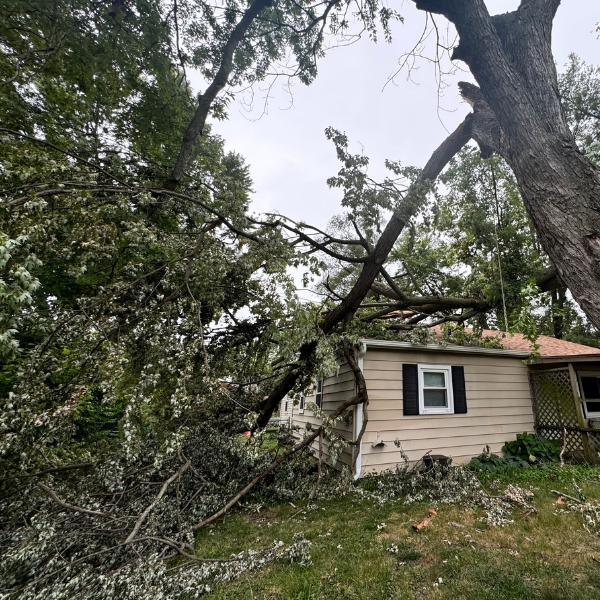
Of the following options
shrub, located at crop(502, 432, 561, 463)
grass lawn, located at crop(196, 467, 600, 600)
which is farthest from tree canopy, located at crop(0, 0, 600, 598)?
Result: shrub, located at crop(502, 432, 561, 463)

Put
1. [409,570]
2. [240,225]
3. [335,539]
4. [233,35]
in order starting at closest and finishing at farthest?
[409,570], [335,539], [240,225], [233,35]

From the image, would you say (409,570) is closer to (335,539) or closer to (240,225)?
(335,539)

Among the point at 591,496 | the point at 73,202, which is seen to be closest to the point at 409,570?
the point at 591,496

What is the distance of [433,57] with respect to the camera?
427 cm

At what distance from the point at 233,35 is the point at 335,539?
7.23 metres

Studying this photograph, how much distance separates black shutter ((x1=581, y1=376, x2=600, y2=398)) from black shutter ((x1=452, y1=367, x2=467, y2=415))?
378cm

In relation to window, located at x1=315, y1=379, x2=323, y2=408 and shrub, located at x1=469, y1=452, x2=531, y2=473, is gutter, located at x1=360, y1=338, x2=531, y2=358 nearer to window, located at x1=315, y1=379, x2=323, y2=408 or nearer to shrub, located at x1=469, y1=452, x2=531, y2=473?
shrub, located at x1=469, y1=452, x2=531, y2=473

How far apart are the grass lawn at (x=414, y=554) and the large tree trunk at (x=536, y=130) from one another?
7.58ft

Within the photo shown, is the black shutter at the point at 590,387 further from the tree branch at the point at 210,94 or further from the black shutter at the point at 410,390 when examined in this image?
the tree branch at the point at 210,94

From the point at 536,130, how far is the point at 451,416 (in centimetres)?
552

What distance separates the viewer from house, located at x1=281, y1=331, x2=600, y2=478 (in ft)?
18.5

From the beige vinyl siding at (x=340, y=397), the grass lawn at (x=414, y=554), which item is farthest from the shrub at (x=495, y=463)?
the beige vinyl siding at (x=340, y=397)

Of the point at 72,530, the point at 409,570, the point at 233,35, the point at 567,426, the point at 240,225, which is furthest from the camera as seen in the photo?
the point at 567,426

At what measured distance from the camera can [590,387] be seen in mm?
7496
